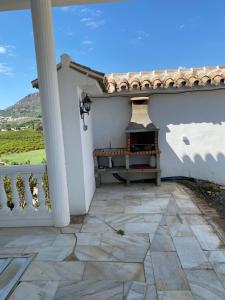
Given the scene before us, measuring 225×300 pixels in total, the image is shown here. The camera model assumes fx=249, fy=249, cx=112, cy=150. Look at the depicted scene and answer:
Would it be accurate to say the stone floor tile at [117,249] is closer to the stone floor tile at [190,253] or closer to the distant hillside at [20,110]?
the stone floor tile at [190,253]

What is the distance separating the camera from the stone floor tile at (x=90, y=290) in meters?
2.57

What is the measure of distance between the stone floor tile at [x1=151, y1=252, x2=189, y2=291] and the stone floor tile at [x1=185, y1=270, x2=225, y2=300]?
0.28 ft

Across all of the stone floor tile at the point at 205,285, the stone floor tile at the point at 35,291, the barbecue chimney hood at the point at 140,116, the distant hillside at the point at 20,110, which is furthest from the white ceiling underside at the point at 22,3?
the stone floor tile at the point at 205,285

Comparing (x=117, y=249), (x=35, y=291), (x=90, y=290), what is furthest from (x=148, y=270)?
(x=35, y=291)

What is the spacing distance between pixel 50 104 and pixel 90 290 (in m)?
2.65

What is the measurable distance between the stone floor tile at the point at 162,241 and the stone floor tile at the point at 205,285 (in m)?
0.58

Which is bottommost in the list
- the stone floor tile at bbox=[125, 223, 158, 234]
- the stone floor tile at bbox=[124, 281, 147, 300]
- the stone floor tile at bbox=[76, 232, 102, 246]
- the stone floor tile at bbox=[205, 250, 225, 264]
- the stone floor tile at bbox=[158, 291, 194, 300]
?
the stone floor tile at bbox=[125, 223, 158, 234]

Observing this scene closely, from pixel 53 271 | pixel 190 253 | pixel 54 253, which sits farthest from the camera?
pixel 54 253

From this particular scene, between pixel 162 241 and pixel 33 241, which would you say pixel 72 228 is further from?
pixel 162 241

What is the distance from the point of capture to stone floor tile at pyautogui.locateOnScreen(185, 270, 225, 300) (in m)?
2.52

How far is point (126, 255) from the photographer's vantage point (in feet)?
11.0

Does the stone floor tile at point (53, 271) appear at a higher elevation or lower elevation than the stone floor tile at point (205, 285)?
higher

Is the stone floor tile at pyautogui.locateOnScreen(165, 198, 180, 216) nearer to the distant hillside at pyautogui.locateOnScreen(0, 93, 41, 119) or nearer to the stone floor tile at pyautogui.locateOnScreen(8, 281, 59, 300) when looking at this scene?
the stone floor tile at pyautogui.locateOnScreen(8, 281, 59, 300)

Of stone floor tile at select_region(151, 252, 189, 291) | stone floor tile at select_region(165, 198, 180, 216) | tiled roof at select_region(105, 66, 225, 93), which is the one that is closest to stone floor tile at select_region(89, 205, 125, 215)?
stone floor tile at select_region(165, 198, 180, 216)
